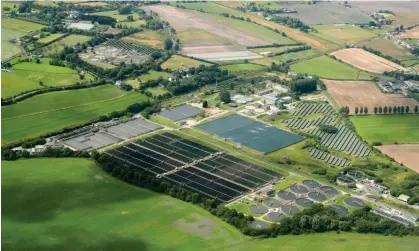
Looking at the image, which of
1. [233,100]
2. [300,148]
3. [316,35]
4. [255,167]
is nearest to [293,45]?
[316,35]

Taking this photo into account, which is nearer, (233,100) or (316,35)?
(233,100)

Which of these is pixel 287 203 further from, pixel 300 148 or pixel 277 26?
pixel 277 26

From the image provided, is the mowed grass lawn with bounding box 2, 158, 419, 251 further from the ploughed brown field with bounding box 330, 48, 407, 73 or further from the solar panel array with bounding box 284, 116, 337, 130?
the ploughed brown field with bounding box 330, 48, 407, 73

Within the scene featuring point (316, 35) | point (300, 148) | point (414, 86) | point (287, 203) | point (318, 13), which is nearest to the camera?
point (287, 203)

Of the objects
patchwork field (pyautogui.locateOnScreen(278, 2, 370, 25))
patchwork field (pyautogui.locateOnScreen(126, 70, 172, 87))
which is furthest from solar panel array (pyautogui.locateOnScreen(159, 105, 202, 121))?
patchwork field (pyautogui.locateOnScreen(278, 2, 370, 25))

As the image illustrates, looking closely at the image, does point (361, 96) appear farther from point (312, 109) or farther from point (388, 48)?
point (388, 48)
